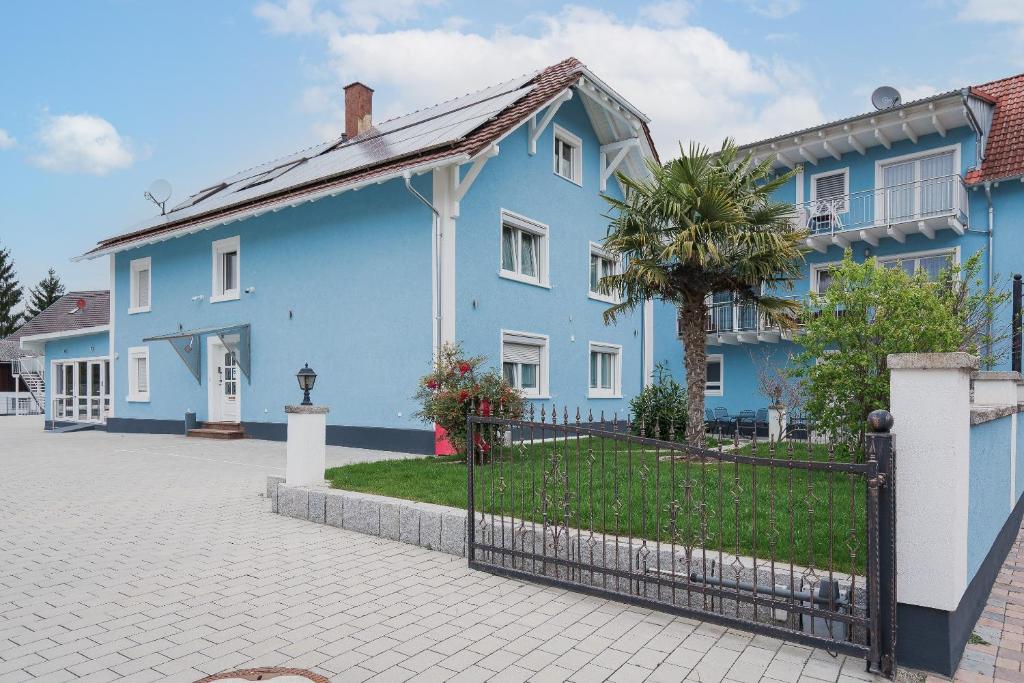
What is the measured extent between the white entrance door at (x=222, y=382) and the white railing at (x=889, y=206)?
16271 millimetres

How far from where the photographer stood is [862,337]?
7.43 meters

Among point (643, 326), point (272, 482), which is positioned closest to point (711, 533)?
point (272, 482)

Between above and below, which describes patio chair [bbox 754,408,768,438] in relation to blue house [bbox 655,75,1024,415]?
below

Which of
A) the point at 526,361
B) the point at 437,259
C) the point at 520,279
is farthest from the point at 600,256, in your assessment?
the point at 437,259

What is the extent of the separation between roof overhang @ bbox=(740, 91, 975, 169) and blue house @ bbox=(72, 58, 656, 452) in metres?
4.95

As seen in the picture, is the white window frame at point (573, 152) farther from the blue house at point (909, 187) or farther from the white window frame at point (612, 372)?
the blue house at point (909, 187)

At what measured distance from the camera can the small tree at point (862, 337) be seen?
7.10 meters

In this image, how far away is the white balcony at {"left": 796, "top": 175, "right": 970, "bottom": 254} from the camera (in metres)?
17.0

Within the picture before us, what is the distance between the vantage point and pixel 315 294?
14.5 metres

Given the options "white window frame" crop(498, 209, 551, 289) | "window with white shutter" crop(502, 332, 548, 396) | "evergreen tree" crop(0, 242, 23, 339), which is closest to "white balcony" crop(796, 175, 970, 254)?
"white window frame" crop(498, 209, 551, 289)

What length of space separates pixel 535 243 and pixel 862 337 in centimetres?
875

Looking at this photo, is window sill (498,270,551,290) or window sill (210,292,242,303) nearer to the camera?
window sill (498,270,551,290)

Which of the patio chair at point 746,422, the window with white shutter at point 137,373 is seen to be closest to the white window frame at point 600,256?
the patio chair at point 746,422

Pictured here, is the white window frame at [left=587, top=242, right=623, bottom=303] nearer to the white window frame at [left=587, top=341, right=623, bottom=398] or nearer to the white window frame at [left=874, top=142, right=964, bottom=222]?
the white window frame at [left=587, top=341, right=623, bottom=398]
